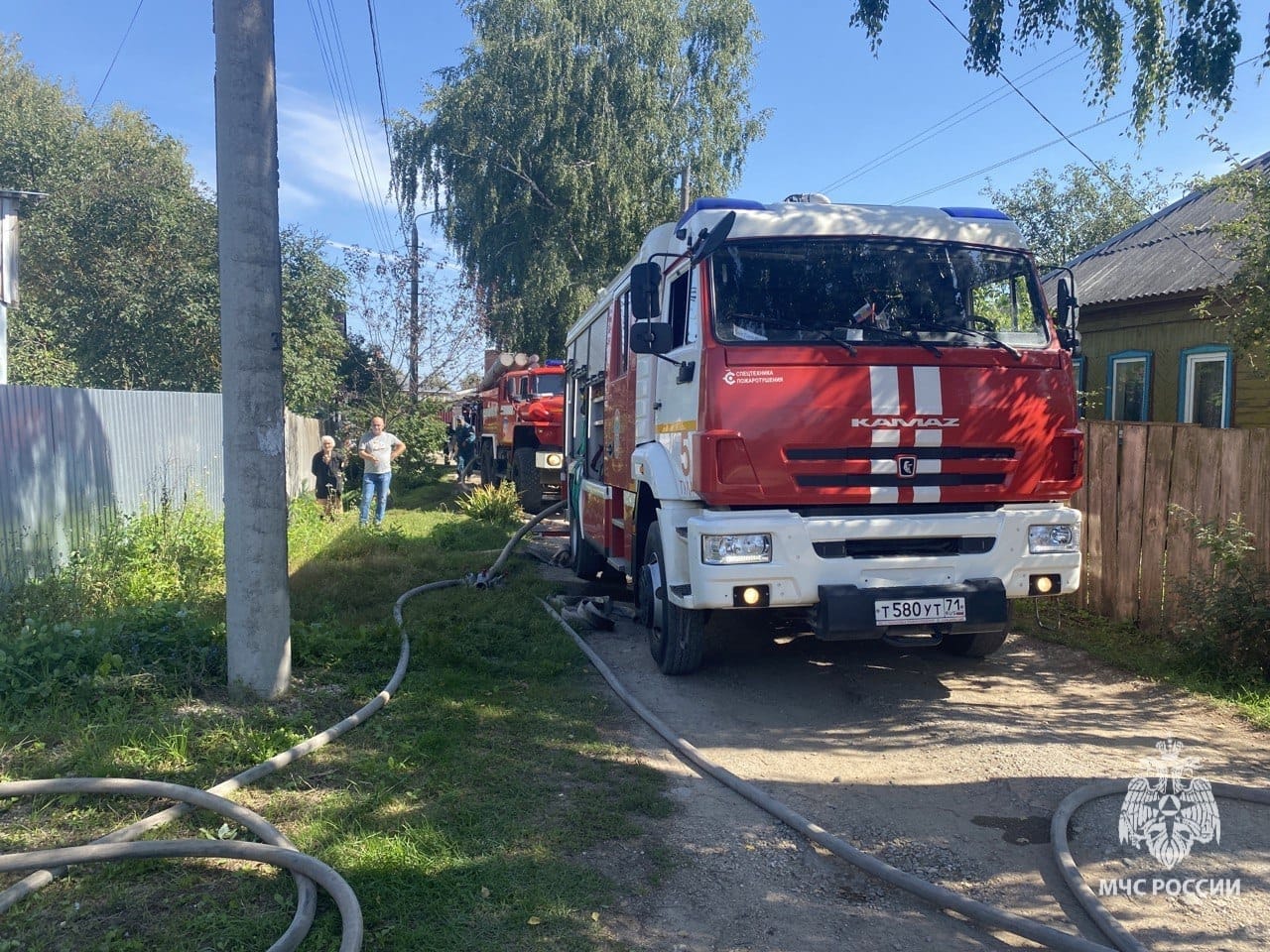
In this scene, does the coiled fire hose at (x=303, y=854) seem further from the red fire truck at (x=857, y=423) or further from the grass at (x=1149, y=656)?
the grass at (x=1149, y=656)

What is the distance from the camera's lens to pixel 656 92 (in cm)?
2397

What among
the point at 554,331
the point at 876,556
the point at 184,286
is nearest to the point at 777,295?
the point at 876,556

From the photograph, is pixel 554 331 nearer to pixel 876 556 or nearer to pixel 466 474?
pixel 466 474

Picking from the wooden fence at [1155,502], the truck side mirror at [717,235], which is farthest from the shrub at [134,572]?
the wooden fence at [1155,502]

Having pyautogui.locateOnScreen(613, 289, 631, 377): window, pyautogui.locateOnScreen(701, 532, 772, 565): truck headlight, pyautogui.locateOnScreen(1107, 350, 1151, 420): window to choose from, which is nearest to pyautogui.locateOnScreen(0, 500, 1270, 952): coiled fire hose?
pyautogui.locateOnScreen(701, 532, 772, 565): truck headlight

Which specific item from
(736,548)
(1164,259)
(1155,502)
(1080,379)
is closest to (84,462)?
(736,548)

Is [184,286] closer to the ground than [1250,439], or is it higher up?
higher up

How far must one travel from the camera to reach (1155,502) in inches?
269

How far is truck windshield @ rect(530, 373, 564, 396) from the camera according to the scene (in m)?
16.9

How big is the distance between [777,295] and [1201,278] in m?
7.13

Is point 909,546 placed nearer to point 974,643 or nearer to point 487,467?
→ point 974,643

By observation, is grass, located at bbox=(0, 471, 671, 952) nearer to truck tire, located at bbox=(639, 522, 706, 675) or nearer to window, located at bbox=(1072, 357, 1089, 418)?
truck tire, located at bbox=(639, 522, 706, 675)

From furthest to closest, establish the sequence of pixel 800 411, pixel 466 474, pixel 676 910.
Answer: pixel 466 474 → pixel 800 411 → pixel 676 910

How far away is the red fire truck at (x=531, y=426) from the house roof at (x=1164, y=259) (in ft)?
27.4
